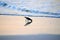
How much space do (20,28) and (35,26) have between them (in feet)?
0.53

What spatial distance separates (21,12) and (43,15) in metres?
0.24

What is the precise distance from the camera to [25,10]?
1.10 meters

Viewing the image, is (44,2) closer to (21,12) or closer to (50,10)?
(50,10)

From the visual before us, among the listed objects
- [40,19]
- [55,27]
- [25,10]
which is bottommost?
[55,27]

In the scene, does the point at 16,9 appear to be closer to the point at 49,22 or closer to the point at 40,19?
the point at 40,19

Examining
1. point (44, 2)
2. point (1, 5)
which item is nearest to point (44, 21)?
point (44, 2)

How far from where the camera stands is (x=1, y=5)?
107cm

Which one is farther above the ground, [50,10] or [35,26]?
[50,10]

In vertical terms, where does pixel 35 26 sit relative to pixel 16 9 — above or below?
below

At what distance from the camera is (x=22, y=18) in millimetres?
1104

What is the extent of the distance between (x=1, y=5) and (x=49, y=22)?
0.54 m

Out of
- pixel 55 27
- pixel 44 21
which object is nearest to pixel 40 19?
pixel 44 21

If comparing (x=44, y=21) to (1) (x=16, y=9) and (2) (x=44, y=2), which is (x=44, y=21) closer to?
(2) (x=44, y=2)

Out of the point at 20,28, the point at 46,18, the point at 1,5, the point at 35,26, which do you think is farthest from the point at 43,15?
the point at 1,5
